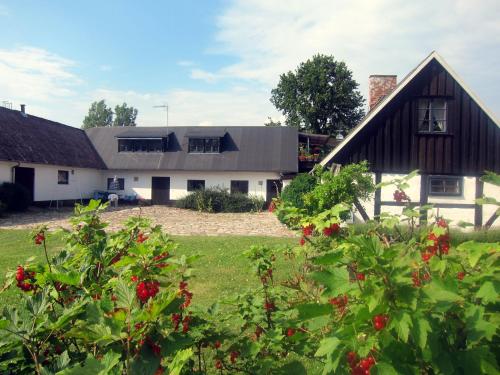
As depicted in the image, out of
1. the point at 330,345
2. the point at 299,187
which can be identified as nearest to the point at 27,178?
the point at 299,187

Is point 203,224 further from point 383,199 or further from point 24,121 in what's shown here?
point 24,121

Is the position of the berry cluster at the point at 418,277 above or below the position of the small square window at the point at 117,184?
below

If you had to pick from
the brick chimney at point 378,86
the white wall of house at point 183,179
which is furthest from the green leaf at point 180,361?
the white wall of house at point 183,179

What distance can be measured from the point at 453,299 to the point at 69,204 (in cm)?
2727

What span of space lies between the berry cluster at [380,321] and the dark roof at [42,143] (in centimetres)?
2260

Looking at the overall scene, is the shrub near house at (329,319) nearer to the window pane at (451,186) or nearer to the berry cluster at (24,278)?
the berry cluster at (24,278)

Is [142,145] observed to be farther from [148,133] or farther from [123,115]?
[123,115]

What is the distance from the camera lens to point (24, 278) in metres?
2.10

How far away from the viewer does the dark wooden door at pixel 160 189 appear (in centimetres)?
2797

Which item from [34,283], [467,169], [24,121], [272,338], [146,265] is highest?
[24,121]

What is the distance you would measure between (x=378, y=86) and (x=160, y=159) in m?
15.8

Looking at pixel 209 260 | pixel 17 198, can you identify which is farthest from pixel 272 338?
pixel 17 198

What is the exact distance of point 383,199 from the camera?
14266 mm

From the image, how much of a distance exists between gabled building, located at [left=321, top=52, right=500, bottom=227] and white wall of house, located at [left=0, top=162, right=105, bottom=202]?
1666 cm
